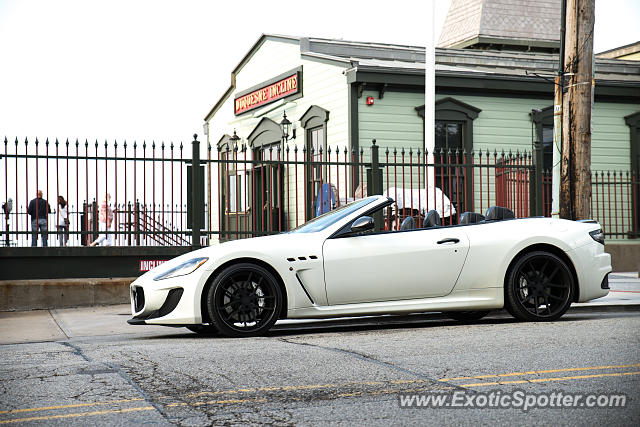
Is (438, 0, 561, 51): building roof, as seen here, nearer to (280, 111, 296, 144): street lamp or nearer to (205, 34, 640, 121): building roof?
(205, 34, 640, 121): building roof

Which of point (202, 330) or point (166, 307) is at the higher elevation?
point (166, 307)

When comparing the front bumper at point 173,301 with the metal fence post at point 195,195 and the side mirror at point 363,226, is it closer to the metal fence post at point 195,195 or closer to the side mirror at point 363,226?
the side mirror at point 363,226

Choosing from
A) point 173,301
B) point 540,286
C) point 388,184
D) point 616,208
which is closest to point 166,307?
point 173,301

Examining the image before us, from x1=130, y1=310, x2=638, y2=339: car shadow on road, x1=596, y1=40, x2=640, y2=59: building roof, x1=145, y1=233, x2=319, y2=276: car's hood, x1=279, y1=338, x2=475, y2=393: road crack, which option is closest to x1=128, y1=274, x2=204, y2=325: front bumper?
x1=145, y1=233, x2=319, y2=276: car's hood

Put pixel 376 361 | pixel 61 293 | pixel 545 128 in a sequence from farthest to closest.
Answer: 1. pixel 545 128
2. pixel 61 293
3. pixel 376 361

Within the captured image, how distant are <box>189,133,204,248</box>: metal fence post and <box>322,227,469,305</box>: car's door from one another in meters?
4.69

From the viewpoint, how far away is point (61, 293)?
11531 mm

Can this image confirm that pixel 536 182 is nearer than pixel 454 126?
Yes

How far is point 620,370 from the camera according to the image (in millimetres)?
5207

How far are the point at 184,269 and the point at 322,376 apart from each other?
2708 mm

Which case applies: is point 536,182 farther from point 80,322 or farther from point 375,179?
point 80,322

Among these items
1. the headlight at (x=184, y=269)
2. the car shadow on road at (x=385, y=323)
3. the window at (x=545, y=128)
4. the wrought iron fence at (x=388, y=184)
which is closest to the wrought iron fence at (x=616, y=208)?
the window at (x=545, y=128)

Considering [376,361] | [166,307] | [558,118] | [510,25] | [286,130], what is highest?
[510,25]

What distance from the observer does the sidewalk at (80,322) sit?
8797mm
